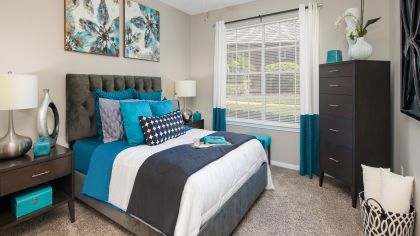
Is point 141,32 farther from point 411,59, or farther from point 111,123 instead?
point 411,59

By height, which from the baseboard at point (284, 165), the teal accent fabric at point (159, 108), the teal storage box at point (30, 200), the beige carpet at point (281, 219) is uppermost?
the teal accent fabric at point (159, 108)

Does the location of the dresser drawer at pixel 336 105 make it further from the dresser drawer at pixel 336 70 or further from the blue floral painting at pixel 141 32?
the blue floral painting at pixel 141 32

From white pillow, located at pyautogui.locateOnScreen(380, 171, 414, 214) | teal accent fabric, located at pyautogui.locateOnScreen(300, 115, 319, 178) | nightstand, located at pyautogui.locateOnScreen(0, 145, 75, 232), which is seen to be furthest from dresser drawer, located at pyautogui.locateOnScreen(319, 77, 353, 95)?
nightstand, located at pyautogui.locateOnScreen(0, 145, 75, 232)

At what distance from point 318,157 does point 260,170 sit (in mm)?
1181

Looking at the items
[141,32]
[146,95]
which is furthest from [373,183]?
[141,32]

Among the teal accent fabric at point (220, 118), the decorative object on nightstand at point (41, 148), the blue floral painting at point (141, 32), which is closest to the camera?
the decorative object on nightstand at point (41, 148)

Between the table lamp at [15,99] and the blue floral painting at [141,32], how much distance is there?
4.90 ft

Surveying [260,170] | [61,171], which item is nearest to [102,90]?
[61,171]

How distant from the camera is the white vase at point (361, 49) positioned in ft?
8.17

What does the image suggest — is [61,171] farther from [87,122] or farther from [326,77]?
[326,77]

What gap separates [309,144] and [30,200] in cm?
317

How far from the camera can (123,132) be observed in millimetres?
2402

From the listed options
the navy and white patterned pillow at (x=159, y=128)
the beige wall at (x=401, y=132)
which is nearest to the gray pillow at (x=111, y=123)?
the navy and white patterned pillow at (x=159, y=128)

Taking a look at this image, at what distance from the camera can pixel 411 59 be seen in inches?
59.7
